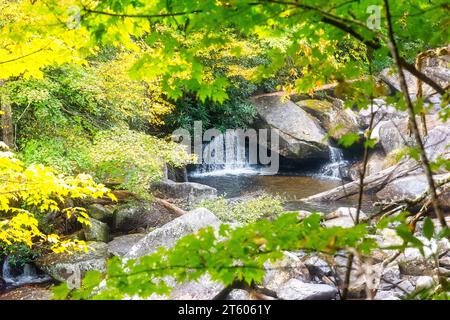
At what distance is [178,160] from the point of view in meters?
8.40

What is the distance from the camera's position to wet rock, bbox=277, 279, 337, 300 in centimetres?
512

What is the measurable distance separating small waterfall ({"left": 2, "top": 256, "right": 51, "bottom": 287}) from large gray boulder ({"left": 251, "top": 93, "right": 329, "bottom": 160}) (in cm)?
993

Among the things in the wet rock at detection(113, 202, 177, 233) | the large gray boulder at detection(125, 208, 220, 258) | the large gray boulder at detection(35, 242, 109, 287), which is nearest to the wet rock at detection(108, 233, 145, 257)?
the large gray boulder at detection(35, 242, 109, 287)

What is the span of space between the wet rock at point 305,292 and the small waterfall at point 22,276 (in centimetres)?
425

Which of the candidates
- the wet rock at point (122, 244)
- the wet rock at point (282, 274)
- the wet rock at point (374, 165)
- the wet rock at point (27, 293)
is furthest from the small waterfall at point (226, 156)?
the wet rock at point (282, 274)

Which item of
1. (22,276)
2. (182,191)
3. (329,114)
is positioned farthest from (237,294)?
(329,114)

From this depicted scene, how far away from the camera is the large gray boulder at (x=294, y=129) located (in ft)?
47.1

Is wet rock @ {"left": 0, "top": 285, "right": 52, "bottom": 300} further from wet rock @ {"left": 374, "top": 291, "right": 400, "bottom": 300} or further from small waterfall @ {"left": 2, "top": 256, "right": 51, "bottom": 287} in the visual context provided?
wet rock @ {"left": 374, "top": 291, "right": 400, "bottom": 300}

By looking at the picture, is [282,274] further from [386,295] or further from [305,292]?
[386,295]

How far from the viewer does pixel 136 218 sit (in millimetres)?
8414

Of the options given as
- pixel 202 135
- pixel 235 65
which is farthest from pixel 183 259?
pixel 202 135

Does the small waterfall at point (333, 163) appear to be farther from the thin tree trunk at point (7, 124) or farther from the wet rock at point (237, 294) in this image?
the thin tree trunk at point (7, 124)
